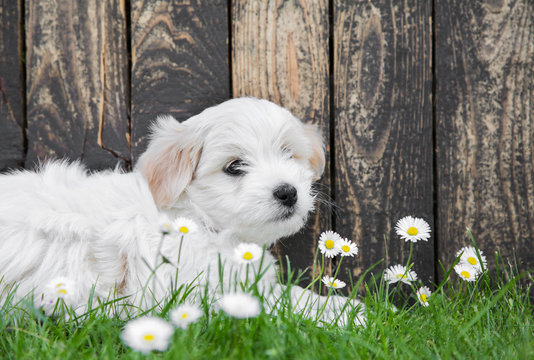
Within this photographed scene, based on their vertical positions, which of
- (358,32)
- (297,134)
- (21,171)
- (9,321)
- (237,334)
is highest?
(358,32)

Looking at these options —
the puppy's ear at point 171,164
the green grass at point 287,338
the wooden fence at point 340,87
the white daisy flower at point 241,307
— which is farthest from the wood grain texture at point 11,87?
the white daisy flower at point 241,307

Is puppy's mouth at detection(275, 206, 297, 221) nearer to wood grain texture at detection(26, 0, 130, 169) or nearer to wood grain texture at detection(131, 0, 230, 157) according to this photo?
wood grain texture at detection(131, 0, 230, 157)

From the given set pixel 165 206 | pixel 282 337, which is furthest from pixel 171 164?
pixel 282 337

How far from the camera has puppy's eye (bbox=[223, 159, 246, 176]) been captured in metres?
2.21

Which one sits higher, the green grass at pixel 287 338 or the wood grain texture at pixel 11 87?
the wood grain texture at pixel 11 87

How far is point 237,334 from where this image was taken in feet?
4.77

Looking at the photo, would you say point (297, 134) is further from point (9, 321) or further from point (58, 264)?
point (9, 321)

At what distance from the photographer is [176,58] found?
8.27ft

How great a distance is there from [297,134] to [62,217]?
1.15 meters

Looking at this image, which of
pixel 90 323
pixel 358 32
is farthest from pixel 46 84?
pixel 358 32

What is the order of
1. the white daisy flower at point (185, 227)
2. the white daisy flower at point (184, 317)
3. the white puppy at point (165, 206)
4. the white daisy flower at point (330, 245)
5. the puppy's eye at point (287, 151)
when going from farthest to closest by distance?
the puppy's eye at point (287, 151), the white daisy flower at point (330, 245), the white puppy at point (165, 206), the white daisy flower at point (185, 227), the white daisy flower at point (184, 317)

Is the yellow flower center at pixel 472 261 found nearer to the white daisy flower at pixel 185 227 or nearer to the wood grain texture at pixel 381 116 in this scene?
the wood grain texture at pixel 381 116

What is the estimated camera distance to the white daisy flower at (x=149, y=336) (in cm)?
125

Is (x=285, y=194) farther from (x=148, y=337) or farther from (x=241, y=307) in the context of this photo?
(x=148, y=337)
